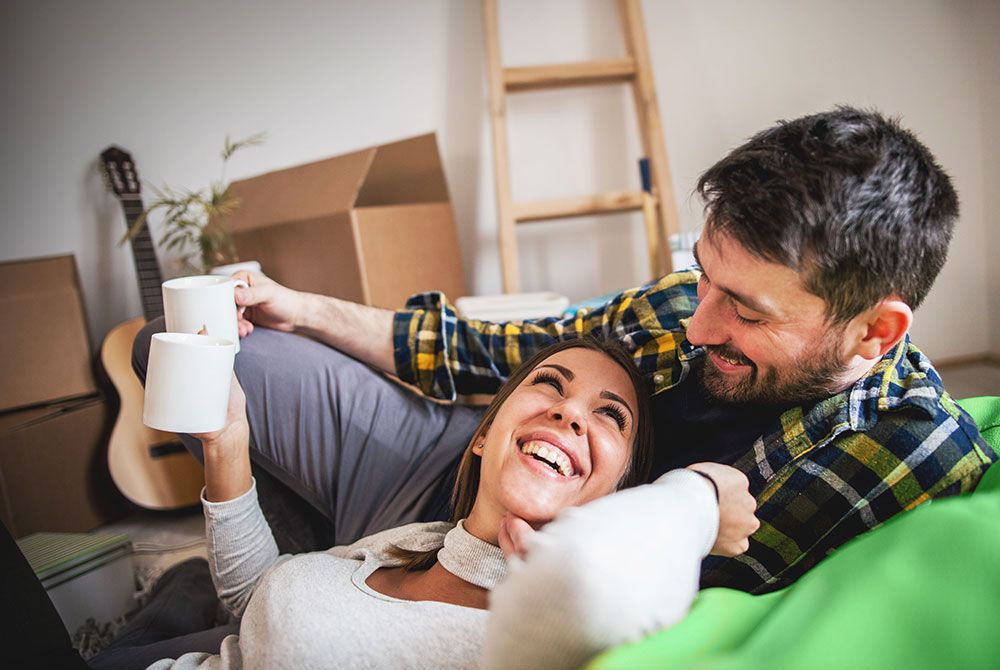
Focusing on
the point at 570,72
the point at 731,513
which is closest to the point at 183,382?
the point at 731,513

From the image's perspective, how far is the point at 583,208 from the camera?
7.09 ft

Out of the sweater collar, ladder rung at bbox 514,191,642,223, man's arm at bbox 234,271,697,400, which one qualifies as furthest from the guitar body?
the sweater collar

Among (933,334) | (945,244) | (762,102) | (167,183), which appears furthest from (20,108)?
(933,334)

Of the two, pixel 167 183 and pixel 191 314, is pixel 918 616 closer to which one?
pixel 191 314

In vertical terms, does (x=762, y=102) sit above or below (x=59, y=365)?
above

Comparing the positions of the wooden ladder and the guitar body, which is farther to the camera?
the wooden ladder

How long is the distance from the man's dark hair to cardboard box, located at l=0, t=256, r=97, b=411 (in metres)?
1.93

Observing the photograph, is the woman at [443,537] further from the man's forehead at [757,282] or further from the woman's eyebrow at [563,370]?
the man's forehead at [757,282]

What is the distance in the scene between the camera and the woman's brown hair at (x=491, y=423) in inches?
37.6

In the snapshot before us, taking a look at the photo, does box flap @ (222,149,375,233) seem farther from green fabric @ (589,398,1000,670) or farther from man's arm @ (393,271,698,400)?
green fabric @ (589,398,1000,670)

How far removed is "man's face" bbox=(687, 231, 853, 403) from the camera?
0.88 m

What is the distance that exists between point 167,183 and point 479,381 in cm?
158

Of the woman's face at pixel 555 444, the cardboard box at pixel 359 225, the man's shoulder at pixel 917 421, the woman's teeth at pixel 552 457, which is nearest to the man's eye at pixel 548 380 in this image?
the woman's face at pixel 555 444

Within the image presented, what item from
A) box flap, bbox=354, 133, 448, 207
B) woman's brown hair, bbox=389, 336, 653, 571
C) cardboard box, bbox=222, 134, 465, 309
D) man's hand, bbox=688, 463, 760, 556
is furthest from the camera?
box flap, bbox=354, 133, 448, 207
